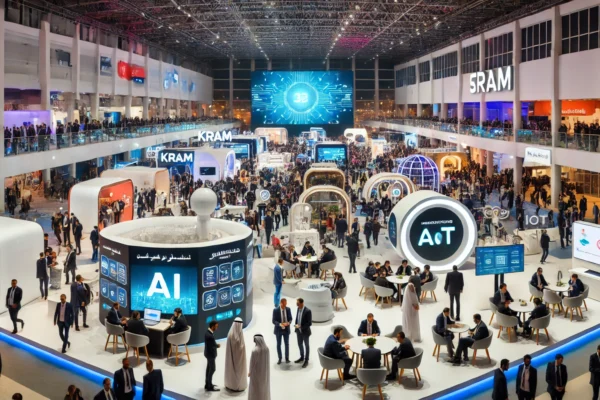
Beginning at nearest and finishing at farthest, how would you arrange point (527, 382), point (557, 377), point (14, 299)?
point (527, 382), point (557, 377), point (14, 299)

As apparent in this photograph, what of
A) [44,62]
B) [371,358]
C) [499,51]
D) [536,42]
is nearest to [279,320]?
[371,358]

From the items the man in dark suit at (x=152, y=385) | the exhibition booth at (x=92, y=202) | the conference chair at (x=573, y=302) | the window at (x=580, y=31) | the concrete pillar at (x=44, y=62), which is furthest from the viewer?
the concrete pillar at (x=44, y=62)

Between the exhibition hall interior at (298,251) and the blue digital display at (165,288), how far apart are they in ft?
0.13

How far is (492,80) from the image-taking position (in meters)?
39.7

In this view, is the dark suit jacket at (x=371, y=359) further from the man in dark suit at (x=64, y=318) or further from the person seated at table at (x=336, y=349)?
the man in dark suit at (x=64, y=318)

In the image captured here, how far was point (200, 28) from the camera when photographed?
49.1 metres

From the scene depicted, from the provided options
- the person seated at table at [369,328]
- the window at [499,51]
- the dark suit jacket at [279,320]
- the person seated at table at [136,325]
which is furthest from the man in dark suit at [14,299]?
the window at [499,51]

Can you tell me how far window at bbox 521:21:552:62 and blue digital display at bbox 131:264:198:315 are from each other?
84.7 ft

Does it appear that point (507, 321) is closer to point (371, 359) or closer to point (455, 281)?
point (455, 281)

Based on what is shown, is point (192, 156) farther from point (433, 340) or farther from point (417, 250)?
point (433, 340)

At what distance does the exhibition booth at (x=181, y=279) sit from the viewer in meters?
12.5

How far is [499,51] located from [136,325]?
112ft

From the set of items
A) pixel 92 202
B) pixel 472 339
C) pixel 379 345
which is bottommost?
pixel 472 339

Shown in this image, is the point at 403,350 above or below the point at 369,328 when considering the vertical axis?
below
